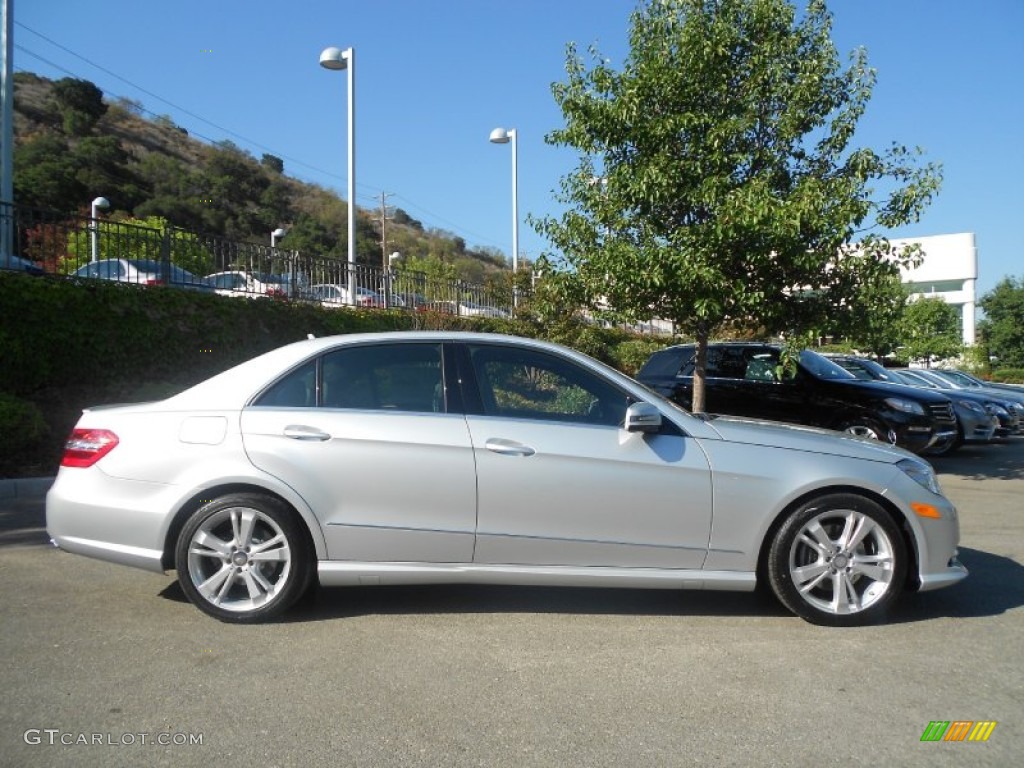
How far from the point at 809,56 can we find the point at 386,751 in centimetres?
889

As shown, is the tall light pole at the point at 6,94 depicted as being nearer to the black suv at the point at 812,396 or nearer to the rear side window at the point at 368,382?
the rear side window at the point at 368,382

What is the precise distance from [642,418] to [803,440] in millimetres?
975

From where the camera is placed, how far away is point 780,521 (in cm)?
454

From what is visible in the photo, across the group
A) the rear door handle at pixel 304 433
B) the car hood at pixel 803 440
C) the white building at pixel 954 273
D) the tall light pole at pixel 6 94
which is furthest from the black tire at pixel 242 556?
the white building at pixel 954 273

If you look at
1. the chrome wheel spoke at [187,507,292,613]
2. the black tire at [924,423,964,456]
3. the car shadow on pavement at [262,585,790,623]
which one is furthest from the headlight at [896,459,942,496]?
the black tire at [924,423,964,456]

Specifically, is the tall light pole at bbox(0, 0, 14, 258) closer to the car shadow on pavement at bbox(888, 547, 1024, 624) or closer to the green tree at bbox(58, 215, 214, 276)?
the green tree at bbox(58, 215, 214, 276)

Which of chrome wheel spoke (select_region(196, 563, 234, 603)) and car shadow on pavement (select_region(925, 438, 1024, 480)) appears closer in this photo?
chrome wheel spoke (select_region(196, 563, 234, 603))

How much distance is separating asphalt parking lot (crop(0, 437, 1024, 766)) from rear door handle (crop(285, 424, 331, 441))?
102 cm

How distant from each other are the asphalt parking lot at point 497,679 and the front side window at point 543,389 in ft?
3.80

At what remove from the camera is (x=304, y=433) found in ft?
14.8

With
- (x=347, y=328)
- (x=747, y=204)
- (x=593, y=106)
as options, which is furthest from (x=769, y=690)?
(x=347, y=328)

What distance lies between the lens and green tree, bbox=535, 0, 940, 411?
890 centimetres

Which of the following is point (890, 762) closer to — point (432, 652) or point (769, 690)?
point (769, 690)

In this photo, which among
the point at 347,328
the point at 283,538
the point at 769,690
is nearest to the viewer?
the point at 769,690
